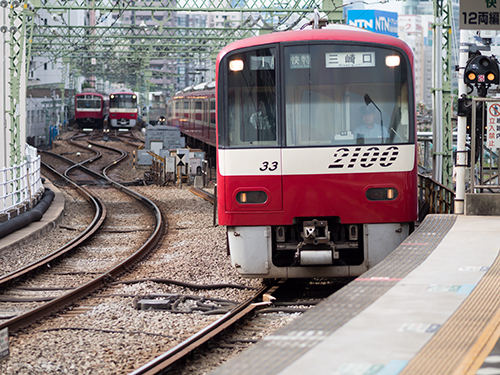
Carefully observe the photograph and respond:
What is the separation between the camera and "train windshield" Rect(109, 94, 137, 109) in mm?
53906

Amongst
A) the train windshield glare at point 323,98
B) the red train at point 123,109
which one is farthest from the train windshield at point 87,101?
the train windshield glare at point 323,98

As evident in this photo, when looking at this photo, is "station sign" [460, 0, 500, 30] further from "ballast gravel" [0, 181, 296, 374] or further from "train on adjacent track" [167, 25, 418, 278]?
"ballast gravel" [0, 181, 296, 374]

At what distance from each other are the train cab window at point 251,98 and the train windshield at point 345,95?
6.9 inches

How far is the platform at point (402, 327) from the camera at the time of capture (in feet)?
13.3

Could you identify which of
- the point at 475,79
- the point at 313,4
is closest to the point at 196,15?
the point at 313,4

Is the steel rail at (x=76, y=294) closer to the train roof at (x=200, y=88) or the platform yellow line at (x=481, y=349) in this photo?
the platform yellow line at (x=481, y=349)

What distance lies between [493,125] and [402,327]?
5687 millimetres

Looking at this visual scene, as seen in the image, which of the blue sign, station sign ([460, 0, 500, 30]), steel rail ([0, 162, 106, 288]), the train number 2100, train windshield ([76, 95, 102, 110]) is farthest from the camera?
the blue sign

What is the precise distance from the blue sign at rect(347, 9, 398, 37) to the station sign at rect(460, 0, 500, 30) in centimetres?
7551

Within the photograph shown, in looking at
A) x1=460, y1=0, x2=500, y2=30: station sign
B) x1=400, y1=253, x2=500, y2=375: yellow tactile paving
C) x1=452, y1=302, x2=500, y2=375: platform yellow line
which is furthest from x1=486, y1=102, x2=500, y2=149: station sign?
x1=452, y1=302, x2=500, y2=375: platform yellow line

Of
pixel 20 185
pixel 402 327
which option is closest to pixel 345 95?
pixel 402 327

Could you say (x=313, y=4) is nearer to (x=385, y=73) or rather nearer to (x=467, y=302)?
(x=385, y=73)

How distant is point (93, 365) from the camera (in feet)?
19.4

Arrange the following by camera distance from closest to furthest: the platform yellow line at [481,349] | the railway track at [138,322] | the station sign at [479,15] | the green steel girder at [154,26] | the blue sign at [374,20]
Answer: the platform yellow line at [481,349] → the railway track at [138,322] → the station sign at [479,15] → the green steel girder at [154,26] → the blue sign at [374,20]
